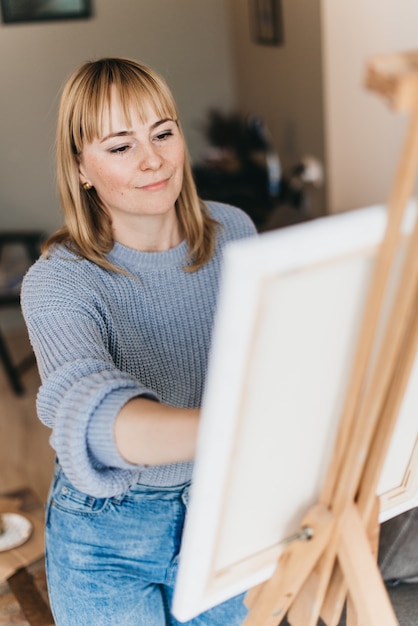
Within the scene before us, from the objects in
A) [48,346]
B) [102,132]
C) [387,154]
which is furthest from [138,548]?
[387,154]

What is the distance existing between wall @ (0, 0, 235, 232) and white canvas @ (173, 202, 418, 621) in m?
3.45

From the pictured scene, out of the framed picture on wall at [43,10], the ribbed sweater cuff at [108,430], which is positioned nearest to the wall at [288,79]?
the framed picture on wall at [43,10]

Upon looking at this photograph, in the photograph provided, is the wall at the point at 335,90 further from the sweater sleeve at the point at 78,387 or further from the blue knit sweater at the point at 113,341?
the sweater sleeve at the point at 78,387

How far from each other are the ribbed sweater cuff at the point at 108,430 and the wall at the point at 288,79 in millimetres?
2886

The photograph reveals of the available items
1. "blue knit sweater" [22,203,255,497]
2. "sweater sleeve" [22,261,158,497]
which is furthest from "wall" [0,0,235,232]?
"sweater sleeve" [22,261,158,497]

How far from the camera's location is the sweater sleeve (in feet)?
3.01

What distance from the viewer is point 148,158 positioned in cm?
130

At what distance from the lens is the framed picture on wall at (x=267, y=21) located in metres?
3.82

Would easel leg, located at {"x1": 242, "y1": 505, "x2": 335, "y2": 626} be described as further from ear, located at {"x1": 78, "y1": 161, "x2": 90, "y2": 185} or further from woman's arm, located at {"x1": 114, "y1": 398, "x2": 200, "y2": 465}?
ear, located at {"x1": 78, "y1": 161, "x2": 90, "y2": 185}

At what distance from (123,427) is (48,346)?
26cm

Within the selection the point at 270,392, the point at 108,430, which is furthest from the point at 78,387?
the point at 270,392

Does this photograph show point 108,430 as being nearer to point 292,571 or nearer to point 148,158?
point 292,571

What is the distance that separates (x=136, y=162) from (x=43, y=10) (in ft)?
10.5

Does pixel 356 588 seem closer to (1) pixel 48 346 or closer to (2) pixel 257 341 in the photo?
(2) pixel 257 341
